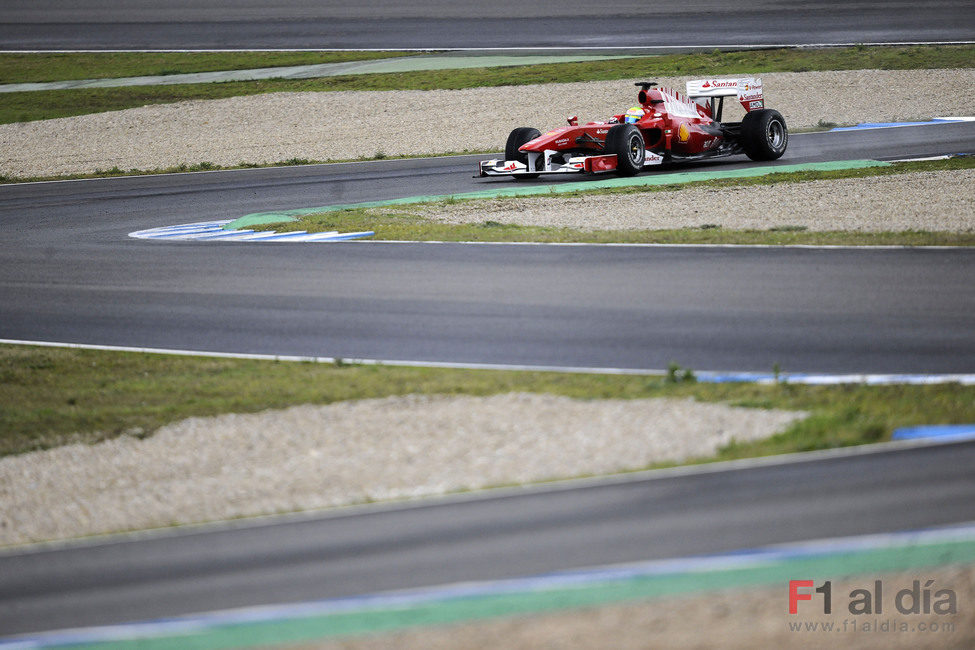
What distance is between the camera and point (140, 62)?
113 ft

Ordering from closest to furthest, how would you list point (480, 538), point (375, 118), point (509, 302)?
1. point (480, 538)
2. point (509, 302)
3. point (375, 118)

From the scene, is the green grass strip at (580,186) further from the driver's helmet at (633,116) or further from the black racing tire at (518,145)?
the driver's helmet at (633,116)

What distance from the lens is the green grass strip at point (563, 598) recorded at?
5.10 meters

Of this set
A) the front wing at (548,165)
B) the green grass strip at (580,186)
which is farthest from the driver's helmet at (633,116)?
the green grass strip at (580,186)

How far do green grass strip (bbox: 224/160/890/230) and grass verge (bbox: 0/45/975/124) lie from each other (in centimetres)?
994

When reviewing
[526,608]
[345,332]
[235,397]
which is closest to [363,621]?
[526,608]

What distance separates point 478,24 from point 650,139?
17.3 meters

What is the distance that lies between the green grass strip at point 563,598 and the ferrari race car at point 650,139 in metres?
14.1

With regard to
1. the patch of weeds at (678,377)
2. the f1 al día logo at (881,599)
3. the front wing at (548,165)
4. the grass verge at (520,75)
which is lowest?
the f1 al día logo at (881,599)

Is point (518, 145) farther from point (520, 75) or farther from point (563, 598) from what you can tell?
point (563, 598)

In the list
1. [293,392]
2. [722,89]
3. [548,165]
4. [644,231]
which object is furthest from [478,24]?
[293,392]

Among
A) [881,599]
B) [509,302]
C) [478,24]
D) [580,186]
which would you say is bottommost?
[881,599]

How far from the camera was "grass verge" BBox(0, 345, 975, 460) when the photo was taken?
24.8 feet

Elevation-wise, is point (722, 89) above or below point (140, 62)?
below
